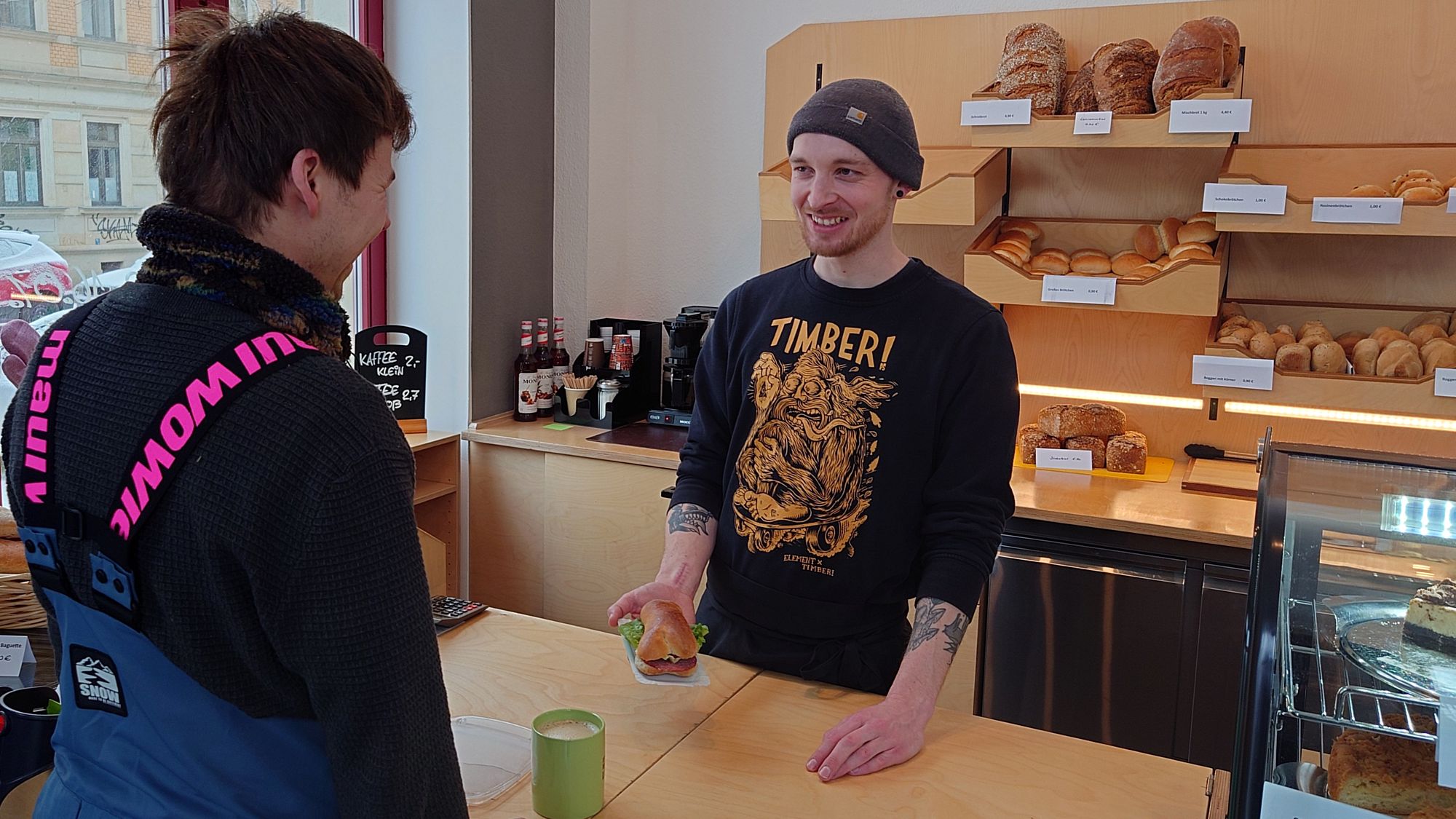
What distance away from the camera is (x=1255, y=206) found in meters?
2.63

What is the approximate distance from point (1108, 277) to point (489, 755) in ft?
6.58

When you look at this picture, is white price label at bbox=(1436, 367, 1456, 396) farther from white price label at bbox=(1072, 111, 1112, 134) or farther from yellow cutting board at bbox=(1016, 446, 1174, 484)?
white price label at bbox=(1072, 111, 1112, 134)

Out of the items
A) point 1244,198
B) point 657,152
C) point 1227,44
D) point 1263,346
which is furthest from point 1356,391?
point 657,152

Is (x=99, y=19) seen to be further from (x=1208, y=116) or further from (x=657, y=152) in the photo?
(x=1208, y=116)

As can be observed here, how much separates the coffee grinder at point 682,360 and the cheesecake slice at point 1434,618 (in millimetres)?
2452

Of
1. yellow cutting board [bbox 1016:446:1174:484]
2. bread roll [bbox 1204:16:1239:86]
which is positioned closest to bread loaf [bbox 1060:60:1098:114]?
bread roll [bbox 1204:16:1239:86]

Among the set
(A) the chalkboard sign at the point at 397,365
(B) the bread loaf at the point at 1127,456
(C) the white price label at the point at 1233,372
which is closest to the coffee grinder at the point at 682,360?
(A) the chalkboard sign at the point at 397,365

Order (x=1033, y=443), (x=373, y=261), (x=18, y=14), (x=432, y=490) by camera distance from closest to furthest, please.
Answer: (x=18, y=14), (x=1033, y=443), (x=432, y=490), (x=373, y=261)

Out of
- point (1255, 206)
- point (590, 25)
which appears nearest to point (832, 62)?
point (590, 25)

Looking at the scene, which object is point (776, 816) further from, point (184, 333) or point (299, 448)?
point (184, 333)

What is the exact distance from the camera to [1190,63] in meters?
2.64

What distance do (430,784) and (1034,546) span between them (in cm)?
195

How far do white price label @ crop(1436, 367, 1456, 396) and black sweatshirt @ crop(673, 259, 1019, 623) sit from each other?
1.32m

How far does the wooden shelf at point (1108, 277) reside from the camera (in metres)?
2.67
